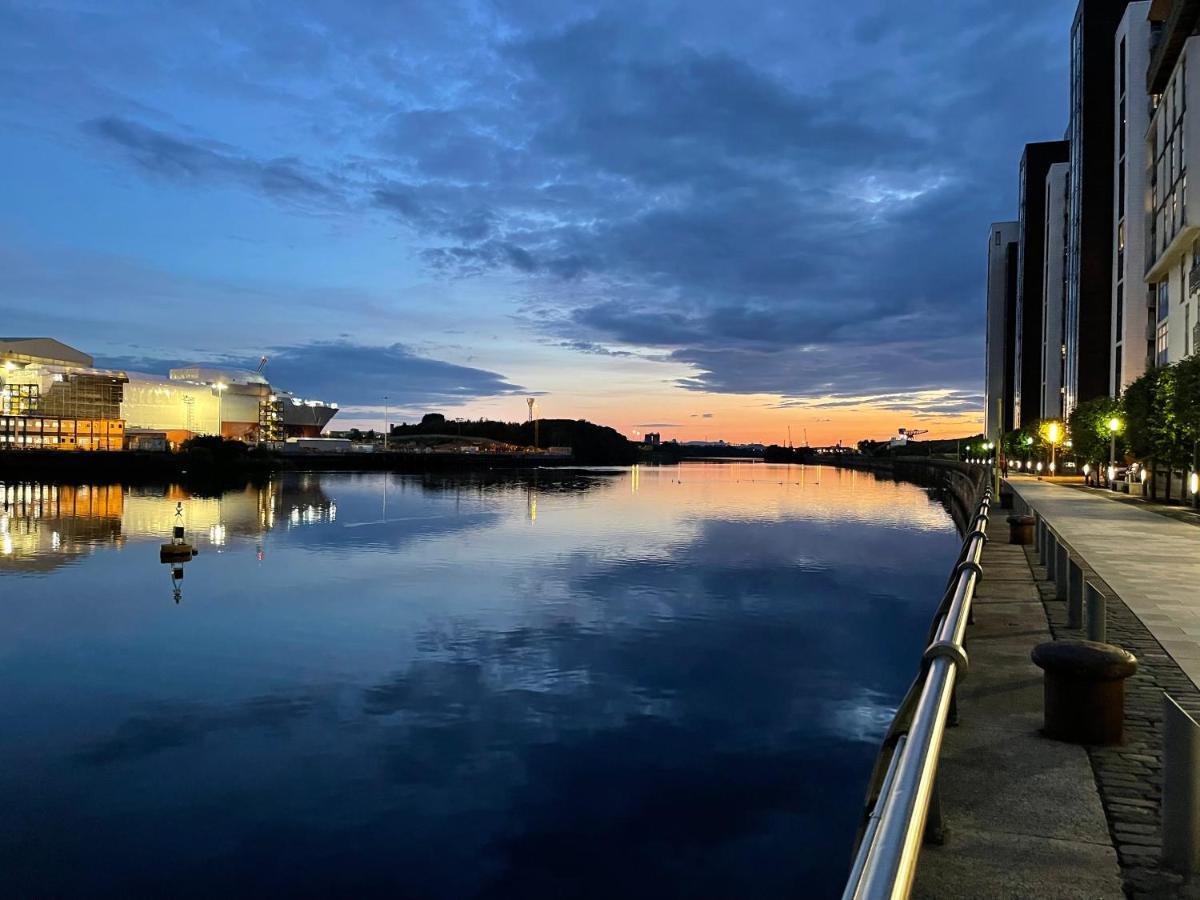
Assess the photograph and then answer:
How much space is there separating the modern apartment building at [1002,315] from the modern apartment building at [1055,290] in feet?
145

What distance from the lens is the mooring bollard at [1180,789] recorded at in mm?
4703

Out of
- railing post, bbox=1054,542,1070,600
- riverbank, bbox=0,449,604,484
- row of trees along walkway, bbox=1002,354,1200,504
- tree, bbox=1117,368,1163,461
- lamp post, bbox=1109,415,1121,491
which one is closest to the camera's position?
railing post, bbox=1054,542,1070,600

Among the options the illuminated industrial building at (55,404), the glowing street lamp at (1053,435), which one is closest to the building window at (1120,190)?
the glowing street lamp at (1053,435)

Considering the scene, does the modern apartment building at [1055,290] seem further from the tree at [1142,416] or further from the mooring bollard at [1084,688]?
the mooring bollard at [1084,688]

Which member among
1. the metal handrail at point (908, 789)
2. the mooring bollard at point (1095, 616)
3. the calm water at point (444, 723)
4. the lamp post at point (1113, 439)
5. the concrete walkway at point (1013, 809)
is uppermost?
the lamp post at point (1113, 439)

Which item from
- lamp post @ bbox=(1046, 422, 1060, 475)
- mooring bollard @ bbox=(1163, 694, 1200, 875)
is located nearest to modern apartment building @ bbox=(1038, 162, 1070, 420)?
lamp post @ bbox=(1046, 422, 1060, 475)

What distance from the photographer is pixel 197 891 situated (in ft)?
30.8

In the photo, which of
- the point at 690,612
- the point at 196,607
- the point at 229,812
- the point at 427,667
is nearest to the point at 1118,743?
the point at 229,812

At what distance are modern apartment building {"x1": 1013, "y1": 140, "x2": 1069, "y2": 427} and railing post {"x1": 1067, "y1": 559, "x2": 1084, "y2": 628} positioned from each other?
137294 millimetres

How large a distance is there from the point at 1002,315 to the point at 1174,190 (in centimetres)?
12700

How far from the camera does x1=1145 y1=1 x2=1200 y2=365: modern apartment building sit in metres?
48.2

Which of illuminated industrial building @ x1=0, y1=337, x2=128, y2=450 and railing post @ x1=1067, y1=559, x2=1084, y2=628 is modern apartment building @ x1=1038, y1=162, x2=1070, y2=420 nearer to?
railing post @ x1=1067, y1=559, x2=1084, y2=628

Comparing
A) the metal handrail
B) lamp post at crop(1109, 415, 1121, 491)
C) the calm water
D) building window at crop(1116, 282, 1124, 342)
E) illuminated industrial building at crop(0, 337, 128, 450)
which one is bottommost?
the calm water

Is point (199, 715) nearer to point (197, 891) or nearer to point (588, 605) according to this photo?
point (197, 891)
